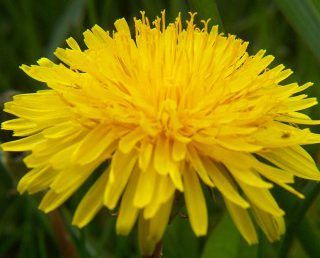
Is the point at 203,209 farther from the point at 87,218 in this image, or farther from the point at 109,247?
the point at 109,247

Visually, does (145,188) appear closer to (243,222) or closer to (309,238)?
(243,222)

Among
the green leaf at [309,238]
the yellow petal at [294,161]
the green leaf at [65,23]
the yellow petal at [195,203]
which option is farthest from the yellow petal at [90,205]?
the green leaf at [65,23]

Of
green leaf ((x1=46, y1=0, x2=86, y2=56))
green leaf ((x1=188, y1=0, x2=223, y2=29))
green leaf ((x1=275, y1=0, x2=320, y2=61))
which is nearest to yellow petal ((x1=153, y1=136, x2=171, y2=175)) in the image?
green leaf ((x1=275, y1=0, x2=320, y2=61))

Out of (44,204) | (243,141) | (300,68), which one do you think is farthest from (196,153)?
(300,68)

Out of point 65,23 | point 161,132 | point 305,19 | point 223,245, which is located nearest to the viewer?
point 161,132

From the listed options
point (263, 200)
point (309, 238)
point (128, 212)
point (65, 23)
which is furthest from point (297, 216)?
point (65, 23)

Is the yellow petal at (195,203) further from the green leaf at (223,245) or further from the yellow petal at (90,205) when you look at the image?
the green leaf at (223,245)
